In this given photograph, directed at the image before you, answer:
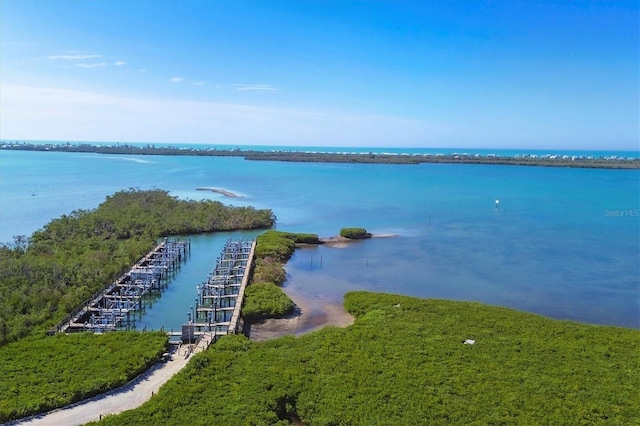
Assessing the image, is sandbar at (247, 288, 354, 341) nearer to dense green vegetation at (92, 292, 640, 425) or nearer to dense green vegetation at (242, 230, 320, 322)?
dense green vegetation at (242, 230, 320, 322)

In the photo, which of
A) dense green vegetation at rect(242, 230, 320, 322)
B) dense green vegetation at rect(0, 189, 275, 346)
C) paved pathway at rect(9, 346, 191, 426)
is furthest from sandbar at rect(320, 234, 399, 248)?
paved pathway at rect(9, 346, 191, 426)

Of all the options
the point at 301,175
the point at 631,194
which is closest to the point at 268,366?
the point at 631,194

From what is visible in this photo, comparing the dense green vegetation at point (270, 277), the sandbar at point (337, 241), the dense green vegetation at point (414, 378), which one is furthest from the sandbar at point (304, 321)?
the sandbar at point (337, 241)

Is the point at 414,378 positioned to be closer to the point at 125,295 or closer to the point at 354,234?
the point at 125,295

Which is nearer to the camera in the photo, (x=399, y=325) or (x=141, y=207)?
(x=399, y=325)

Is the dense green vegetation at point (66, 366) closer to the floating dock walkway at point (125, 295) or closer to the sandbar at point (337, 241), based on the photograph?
the floating dock walkway at point (125, 295)

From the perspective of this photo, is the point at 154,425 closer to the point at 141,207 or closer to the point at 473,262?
the point at 473,262
